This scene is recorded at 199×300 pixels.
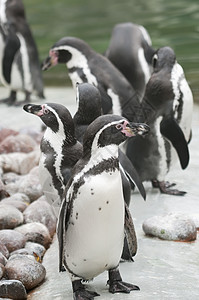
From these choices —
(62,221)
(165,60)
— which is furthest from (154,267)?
(165,60)

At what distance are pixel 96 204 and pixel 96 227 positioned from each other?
0.36ft

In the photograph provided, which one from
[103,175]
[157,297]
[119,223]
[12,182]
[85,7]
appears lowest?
[85,7]

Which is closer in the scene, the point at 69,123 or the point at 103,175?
the point at 103,175

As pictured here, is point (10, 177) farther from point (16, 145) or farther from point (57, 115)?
point (57, 115)

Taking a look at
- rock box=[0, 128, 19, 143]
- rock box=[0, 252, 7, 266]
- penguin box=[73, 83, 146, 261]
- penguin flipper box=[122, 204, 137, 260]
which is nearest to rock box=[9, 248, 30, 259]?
rock box=[0, 252, 7, 266]

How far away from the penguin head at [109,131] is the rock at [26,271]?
2.80 ft

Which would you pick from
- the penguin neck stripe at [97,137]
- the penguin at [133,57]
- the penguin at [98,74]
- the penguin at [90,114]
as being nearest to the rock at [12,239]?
the penguin at [90,114]

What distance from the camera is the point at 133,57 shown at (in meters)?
7.23

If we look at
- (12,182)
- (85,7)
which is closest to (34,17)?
(85,7)

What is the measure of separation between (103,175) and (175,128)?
75.2 inches

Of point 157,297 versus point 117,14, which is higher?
point 157,297

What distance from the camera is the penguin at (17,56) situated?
9000 mm

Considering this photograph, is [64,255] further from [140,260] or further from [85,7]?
[85,7]

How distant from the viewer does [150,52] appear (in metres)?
7.33
